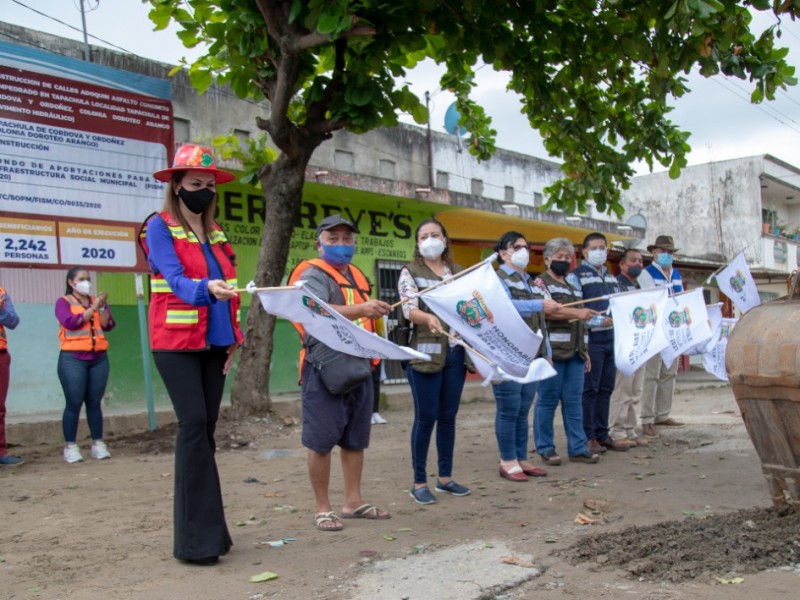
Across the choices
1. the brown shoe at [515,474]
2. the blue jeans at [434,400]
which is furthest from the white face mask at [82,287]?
the brown shoe at [515,474]

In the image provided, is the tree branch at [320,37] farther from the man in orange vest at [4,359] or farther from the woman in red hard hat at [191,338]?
the man in orange vest at [4,359]

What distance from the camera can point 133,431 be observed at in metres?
10.1

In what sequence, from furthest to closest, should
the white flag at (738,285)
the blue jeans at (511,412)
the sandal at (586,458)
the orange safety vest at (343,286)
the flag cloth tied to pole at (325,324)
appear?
the white flag at (738,285) → the sandal at (586,458) → the blue jeans at (511,412) → the orange safety vest at (343,286) → the flag cloth tied to pole at (325,324)

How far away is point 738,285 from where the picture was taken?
743 centimetres

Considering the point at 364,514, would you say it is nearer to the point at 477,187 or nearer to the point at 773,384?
the point at 773,384

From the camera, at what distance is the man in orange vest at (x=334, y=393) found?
15.8 feet

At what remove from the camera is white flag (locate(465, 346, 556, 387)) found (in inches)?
223

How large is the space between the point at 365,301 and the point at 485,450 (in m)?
3.64

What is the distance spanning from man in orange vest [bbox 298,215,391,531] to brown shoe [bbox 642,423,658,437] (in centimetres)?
424

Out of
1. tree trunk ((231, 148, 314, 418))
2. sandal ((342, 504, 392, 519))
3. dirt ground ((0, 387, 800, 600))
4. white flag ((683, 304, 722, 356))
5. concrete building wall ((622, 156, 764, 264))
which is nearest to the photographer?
dirt ground ((0, 387, 800, 600))

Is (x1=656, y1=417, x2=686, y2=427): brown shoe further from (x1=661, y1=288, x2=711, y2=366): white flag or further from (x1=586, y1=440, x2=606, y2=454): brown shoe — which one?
(x1=586, y1=440, x2=606, y2=454): brown shoe

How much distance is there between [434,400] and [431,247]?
40.8 inches

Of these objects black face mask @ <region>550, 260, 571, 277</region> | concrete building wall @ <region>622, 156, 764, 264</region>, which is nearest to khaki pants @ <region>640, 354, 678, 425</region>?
black face mask @ <region>550, 260, 571, 277</region>

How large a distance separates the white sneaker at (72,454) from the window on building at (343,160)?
11.0 meters
